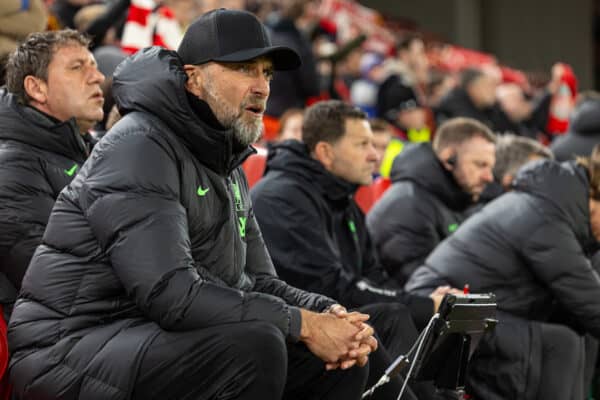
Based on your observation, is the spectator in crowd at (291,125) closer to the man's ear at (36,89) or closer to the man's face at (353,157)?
the man's face at (353,157)

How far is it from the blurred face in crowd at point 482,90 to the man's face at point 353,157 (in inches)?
226

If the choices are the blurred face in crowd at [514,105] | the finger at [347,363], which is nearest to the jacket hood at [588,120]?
the blurred face in crowd at [514,105]

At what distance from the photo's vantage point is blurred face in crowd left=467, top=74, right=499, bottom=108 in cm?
1066

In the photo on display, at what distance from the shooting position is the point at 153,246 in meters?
2.89

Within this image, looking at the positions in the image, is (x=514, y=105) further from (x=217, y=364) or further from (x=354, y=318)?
(x=217, y=364)

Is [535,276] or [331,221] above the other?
[331,221]

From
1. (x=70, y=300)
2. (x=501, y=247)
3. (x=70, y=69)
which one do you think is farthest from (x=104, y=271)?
(x=501, y=247)

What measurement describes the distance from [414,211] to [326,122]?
1002mm

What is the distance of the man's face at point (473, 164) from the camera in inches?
237

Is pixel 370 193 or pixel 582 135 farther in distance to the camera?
pixel 582 135

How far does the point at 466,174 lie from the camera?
604 cm

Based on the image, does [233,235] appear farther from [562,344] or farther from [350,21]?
[350,21]

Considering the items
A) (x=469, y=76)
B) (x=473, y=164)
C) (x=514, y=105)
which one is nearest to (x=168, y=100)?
(x=473, y=164)

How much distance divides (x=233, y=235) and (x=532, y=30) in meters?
20.8
